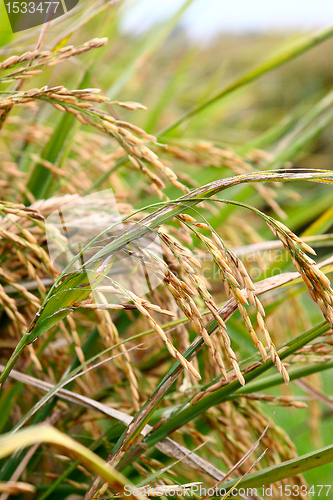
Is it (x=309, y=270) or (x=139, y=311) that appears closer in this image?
(x=309, y=270)

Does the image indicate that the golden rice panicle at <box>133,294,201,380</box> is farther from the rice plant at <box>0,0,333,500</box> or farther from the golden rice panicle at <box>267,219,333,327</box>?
the golden rice panicle at <box>267,219,333,327</box>

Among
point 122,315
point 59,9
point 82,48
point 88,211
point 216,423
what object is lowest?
point 216,423

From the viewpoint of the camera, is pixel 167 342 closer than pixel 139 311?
Yes

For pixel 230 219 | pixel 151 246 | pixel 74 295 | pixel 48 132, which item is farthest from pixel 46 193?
pixel 230 219

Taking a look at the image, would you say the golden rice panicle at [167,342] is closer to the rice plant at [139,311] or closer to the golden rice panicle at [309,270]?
the rice plant at [139,311]

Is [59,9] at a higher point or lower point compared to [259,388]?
higher

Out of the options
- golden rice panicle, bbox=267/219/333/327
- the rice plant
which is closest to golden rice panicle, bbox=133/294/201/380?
the rice plant

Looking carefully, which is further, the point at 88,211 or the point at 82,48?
the point at 88,211

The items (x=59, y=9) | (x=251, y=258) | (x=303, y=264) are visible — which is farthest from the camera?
(x=251, y=258)

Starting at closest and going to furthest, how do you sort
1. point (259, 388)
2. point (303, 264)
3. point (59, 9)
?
point (303, 264)
point (259, 388)
point (59, 9)

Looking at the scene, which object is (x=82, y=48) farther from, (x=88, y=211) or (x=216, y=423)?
(x=216, y=423)

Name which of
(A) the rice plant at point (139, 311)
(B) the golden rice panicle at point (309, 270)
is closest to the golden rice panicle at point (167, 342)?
(A) the rice plant at point (139, 311)
